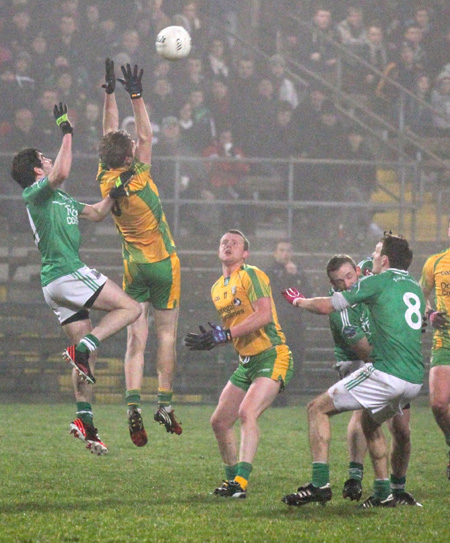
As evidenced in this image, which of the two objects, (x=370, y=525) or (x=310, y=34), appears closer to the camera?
(x=370, y=525)

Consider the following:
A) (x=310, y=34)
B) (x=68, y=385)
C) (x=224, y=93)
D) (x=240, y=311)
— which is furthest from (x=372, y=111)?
(x=240, y=311)

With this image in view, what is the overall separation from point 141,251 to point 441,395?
2.67 metres

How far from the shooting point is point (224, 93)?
1560 cm

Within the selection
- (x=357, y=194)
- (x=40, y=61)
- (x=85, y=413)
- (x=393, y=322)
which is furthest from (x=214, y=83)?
(x=393, y=322)

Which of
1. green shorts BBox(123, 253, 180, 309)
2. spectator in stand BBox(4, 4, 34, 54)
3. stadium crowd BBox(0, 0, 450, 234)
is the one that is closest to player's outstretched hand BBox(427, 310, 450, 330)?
green shorts BBox(123, 253, 180, 309)

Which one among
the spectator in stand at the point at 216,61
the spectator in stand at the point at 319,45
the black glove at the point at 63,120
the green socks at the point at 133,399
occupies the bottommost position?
the green socks at the point at 133,399

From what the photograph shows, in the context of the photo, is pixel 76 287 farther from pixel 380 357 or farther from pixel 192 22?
pixel 192 22

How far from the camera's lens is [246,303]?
7277 mm

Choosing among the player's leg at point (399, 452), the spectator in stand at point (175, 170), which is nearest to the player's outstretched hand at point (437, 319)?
the player's leg at point (399, 452)

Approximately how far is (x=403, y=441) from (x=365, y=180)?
331 inches

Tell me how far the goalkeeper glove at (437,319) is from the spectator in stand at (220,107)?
27.4 ft

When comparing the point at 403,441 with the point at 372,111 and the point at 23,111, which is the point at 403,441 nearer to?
the point at 23,111

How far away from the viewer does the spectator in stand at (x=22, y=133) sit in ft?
48.1

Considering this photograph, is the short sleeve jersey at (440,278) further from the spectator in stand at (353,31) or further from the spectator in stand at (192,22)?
the spectator in stand at (353,31)
